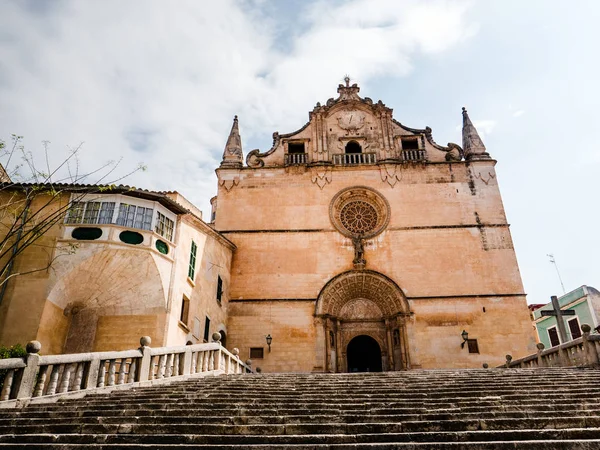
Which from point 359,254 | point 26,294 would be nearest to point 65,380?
point 26,294

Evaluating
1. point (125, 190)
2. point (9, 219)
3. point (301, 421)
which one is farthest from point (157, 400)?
point (9, 219)

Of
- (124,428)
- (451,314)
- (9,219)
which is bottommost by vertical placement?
(124,428)

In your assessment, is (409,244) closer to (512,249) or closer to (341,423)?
(512,249)

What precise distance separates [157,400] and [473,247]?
1660 cm

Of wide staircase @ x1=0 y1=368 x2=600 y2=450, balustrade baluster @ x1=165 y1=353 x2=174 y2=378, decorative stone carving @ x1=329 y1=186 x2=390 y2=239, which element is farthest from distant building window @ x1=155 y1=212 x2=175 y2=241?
decorative stone carving @ x1=329 y1=186 x2=390 y2=239

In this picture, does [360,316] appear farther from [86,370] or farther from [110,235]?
[86,370]

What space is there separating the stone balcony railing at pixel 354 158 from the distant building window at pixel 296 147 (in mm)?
1931

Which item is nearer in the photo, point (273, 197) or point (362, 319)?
point (362, 319)

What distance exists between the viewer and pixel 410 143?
24109 mm

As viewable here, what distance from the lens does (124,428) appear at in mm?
6074

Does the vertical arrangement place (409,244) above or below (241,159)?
below

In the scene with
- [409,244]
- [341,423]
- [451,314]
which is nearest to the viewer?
[341,423]

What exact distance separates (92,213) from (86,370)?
7712 millimetres

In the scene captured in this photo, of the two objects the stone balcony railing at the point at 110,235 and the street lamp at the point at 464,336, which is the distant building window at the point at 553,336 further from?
the stone balcony railing at the point at 110,235
